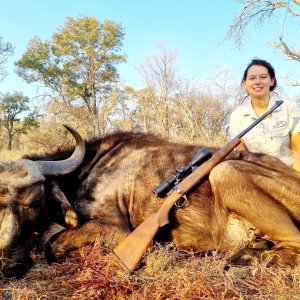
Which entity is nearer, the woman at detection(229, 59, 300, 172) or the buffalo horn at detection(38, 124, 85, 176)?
the buffalo horn at detection(38, 124, 85, 176)

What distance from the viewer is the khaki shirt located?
16.7 feet

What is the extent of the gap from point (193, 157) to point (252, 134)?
153cm

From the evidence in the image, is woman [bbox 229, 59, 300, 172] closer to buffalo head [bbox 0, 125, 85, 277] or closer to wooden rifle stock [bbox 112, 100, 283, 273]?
wooden rifle stock [bbox 112, 100, 283, 273]

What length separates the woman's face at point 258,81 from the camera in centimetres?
507

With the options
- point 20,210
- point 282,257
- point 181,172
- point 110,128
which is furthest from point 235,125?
point 110,128

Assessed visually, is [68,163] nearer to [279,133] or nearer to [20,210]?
[20,210]

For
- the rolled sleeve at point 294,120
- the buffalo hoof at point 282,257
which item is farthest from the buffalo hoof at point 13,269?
the rolled sleeve at point 294,120

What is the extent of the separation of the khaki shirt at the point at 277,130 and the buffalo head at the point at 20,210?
8.69ft

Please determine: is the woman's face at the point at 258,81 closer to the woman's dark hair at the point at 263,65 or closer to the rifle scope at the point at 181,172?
the woman's dark hair at the point at 263,65

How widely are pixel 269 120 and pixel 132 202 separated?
2.19 metres

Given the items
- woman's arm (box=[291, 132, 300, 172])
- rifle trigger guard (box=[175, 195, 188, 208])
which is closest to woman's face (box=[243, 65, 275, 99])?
woman's arm (box=[291, 132, 300, 172])

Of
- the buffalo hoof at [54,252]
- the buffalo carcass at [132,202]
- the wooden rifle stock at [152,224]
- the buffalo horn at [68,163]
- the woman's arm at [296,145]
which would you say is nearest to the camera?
the wooden rifle stock at [152,224]

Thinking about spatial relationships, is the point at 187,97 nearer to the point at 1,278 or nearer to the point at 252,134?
the point at 252,134

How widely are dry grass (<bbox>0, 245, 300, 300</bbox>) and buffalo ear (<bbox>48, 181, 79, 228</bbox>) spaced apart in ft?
1.54
